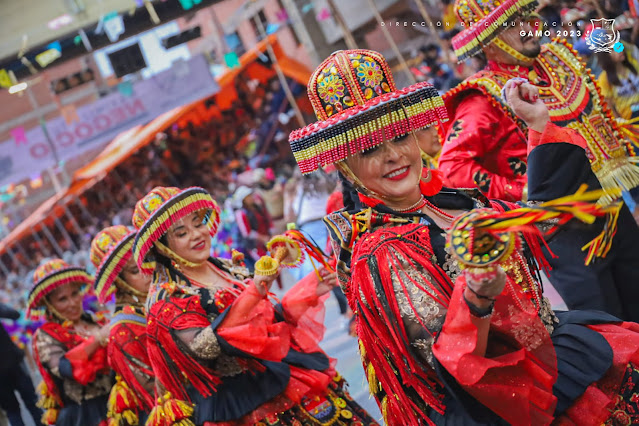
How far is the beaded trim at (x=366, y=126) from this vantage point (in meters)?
2.22

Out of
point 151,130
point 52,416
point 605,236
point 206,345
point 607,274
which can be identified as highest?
point 151,130

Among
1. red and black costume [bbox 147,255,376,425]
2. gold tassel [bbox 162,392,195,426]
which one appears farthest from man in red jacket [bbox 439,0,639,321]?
gold tassel [bbox 162,392,195,426]

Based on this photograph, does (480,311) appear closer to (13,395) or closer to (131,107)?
(13,395)

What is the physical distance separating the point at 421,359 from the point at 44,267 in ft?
16.7

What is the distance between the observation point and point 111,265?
16.7 ft

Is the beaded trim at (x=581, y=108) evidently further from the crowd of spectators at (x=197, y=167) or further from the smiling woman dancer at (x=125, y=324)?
the crowd of spectators at (x=197, y=167)

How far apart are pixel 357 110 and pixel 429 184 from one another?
412 millimetres

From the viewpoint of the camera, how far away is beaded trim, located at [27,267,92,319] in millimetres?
6219

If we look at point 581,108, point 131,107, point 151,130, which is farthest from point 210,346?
point 151,130

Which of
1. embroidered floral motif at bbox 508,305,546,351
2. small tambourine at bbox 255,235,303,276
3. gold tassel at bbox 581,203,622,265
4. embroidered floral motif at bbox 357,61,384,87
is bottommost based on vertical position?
embroidered floral motif at bbox 508,305,546,351

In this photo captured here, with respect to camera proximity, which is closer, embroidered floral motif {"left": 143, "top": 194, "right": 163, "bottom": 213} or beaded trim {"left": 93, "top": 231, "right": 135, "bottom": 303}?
embroidered floral motif {"left": 143, "top": 194, "right": 163, "bottom": 213}

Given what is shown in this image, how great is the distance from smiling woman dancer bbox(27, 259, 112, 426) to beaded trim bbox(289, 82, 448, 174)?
13.5 feet

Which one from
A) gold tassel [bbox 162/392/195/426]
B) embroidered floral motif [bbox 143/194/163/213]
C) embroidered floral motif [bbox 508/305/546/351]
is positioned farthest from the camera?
embroidered floral motif [bbox 143/194/163/213]

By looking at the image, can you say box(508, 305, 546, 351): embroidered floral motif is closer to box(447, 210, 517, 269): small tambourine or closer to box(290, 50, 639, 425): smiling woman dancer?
box(290, 50, 639, 425): smiling woman dancer
